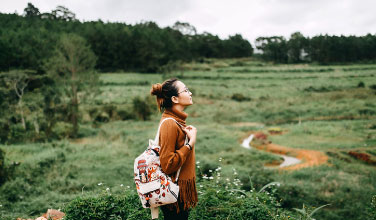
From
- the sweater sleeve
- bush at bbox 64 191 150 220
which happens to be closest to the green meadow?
bush at bbox 64 191 150 220

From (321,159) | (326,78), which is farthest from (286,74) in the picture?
(321,159)

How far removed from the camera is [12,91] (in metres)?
19.6

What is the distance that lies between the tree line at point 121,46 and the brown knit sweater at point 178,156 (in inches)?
957

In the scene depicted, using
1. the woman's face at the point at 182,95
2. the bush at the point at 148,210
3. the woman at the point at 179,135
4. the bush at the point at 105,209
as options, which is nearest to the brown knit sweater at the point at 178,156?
the woman at the point at 179,135

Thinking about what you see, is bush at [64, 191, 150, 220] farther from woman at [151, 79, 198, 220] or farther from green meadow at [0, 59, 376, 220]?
woman at [151, 79, 198, 220]

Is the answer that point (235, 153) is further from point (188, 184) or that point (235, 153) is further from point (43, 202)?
point (188, 184)

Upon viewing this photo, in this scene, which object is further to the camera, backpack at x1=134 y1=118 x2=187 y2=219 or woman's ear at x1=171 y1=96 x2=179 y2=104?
woman's ear at x1=171 y1=96 x2=179 y2=104

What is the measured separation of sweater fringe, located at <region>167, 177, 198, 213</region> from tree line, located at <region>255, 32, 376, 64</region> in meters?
19.7

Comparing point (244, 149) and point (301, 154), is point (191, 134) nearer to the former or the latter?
point (244, 149)

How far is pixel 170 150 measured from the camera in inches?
90.8

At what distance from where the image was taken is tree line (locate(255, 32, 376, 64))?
19.3m

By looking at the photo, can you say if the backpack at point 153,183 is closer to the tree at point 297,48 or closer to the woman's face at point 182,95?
the woman's face at point 182,95

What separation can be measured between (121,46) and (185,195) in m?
61.0

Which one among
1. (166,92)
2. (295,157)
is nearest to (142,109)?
(295,157)
